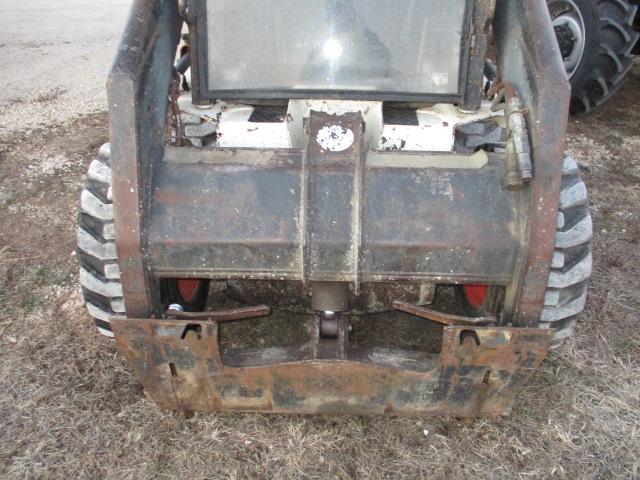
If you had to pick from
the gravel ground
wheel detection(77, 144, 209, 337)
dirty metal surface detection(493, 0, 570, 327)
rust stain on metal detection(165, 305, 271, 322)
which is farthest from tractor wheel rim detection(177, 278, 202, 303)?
the gravel ground

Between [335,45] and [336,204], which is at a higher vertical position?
[335,45]

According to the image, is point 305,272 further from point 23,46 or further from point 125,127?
point 23,46

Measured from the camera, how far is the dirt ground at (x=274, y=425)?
8.02ft

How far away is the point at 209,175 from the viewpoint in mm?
2186

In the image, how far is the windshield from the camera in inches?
106

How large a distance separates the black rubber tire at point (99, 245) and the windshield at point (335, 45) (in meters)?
0.72

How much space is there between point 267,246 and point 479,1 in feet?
4.95

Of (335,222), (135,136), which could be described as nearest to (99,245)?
(135,136)

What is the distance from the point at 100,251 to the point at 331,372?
1.03 m

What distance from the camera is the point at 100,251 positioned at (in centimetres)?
236

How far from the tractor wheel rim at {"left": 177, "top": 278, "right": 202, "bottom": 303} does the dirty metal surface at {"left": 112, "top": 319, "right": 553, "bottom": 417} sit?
0.49m

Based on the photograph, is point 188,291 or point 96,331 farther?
point 96,331

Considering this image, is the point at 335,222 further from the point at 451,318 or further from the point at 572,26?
the point at 572,26

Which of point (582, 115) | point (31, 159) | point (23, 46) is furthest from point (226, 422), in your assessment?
point (23, 46)
